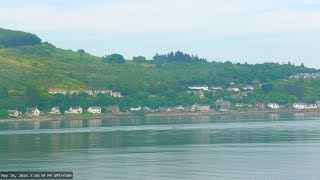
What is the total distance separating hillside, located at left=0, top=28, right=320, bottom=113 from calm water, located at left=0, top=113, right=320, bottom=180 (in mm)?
A: 57271

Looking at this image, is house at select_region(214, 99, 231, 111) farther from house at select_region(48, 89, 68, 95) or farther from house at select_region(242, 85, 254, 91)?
house at select_region(48, 89, 68, 95)

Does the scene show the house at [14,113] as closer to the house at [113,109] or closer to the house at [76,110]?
the house at [76,110]

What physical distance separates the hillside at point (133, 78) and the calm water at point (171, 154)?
2255 inches

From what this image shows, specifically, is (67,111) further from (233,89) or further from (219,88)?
(233,89)

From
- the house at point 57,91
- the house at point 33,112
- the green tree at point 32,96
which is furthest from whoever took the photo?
the house at point 57,91

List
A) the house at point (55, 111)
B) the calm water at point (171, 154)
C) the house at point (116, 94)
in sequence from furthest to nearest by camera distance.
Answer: the house at point (116, 94) < the house at point (55, 111) < the calm water at point (171, 154)

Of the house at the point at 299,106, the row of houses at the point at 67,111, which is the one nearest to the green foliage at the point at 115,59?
the house at the point at 299,106

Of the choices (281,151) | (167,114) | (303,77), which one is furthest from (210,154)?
(303,77)

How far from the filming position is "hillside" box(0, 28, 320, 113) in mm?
143875

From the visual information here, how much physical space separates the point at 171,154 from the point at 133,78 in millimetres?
116745

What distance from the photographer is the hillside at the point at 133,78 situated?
14388 centimetres

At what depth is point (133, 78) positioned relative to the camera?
Answer: 170500 millimetres

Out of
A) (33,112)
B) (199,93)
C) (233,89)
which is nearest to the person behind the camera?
→ (33,112)

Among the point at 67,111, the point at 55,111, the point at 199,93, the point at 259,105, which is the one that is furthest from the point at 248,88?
the point at 55,111
